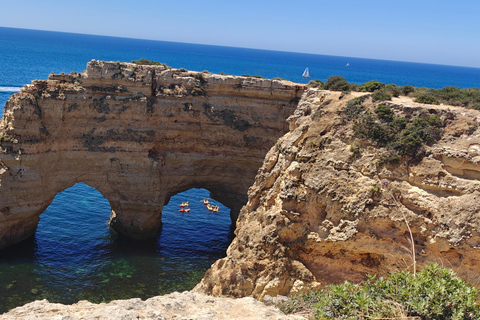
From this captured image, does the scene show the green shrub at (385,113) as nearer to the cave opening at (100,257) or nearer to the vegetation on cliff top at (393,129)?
the vegetation on cliff top at (393,129)

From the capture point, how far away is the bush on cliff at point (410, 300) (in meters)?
10.3

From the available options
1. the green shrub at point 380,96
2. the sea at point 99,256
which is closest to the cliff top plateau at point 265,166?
the green shrub at point 380,96

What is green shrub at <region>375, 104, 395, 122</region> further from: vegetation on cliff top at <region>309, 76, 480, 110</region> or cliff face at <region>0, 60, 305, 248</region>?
cliff face at <region>0, 60, 305, 248</region>

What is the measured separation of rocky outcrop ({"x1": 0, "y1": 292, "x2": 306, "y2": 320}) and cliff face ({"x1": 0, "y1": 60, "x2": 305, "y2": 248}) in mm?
21185

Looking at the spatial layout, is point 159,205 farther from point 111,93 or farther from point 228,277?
point 228,277

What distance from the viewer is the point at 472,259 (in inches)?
622

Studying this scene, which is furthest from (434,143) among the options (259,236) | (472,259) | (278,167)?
(259,236)

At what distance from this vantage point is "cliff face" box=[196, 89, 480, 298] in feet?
53.5

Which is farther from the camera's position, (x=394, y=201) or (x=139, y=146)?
(x=139, y=146)

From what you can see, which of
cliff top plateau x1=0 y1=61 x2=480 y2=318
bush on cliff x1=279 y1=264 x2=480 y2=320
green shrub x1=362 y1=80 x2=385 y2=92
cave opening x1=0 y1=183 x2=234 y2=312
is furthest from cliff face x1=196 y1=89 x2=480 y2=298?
cave opening x1=0 y1=183 x2=234 y2=312

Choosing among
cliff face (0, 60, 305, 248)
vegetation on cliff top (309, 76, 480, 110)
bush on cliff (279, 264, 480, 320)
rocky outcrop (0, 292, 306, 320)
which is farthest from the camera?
cliff face (0, 60, 305, 248)

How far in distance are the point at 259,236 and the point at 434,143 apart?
8766 mm

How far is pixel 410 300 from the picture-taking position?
10.5 metres

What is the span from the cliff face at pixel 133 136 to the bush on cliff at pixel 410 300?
2253 cm
